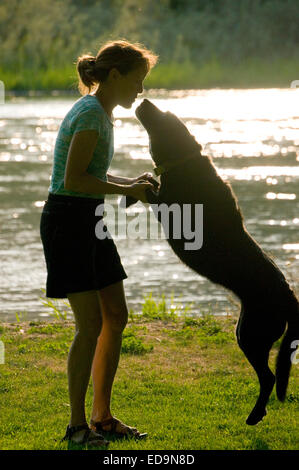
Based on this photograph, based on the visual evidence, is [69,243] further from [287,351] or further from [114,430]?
[287,351]

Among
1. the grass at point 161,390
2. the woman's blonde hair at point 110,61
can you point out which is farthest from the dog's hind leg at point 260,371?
the woman's blonde hair at point 110,61

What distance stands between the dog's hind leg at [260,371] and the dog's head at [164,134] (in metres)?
1.10

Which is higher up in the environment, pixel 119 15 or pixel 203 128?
pixel 119 15

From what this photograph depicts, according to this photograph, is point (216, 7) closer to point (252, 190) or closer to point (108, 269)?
point (252, 190)

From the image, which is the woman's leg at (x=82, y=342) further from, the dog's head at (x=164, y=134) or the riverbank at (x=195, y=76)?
the riverbank at (x=195, y=76)

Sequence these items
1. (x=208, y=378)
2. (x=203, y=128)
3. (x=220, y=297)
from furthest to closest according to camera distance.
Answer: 1. (x=203, y=128)
2. (x=220, y=297)
3. (x=208, y=378)

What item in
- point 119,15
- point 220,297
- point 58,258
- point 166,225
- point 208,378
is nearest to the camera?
point 58,258

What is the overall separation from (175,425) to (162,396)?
576 mm

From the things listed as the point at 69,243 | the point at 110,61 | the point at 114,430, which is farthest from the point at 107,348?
the point at 110,61

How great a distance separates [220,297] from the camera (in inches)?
357

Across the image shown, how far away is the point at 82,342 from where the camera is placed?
404 centimetres

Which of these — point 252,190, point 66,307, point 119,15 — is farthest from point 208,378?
point 119,15

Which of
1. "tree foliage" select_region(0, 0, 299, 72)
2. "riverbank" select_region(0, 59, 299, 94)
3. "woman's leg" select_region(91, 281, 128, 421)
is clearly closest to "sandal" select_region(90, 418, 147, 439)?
"woman's leg" select_region(91, 281, 128, 421)

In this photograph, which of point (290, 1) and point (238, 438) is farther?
point (290, 1)
